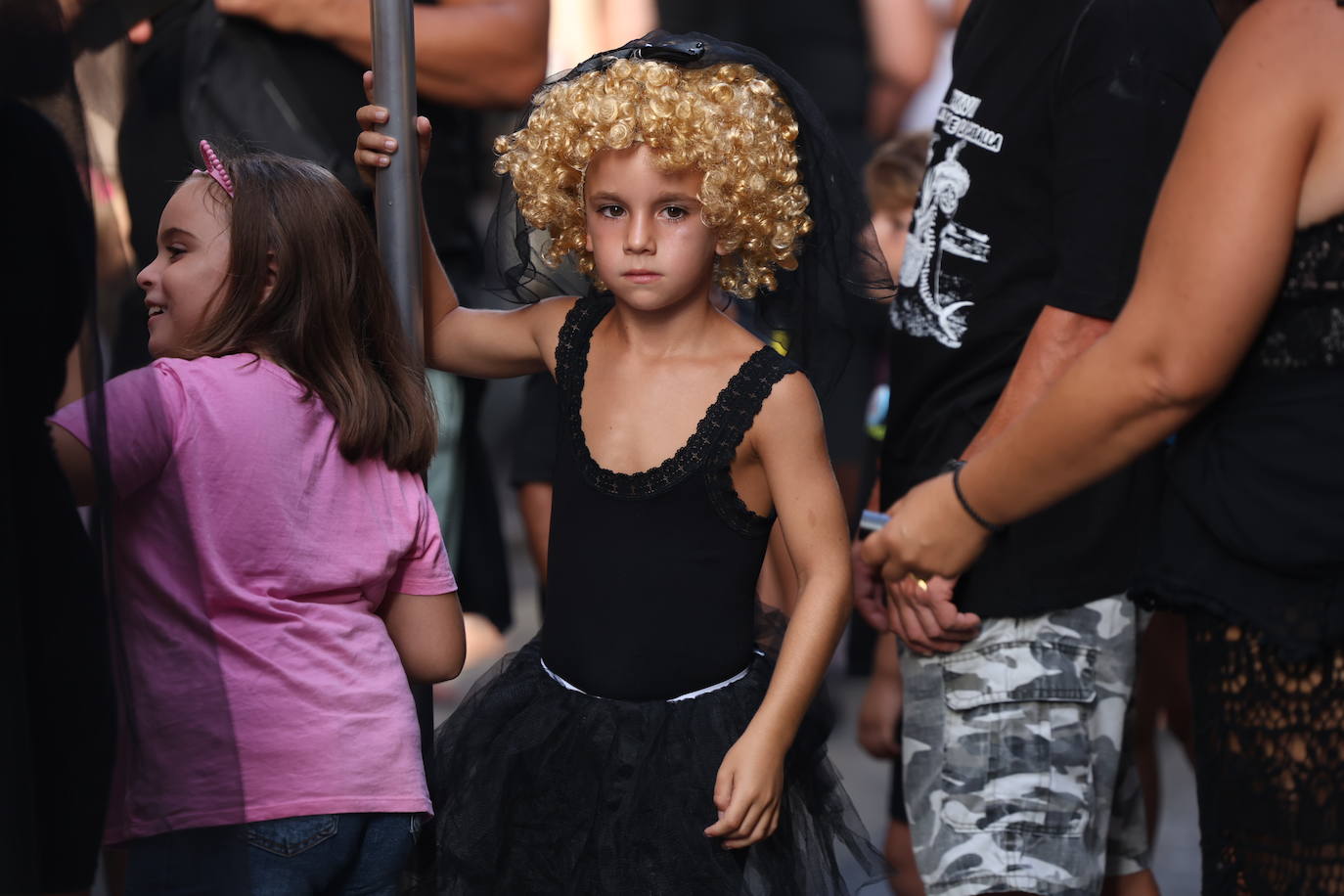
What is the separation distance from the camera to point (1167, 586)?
1883 mm

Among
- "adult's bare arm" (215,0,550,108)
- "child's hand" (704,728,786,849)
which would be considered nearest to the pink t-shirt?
"child's hand" (704,728,786,849)

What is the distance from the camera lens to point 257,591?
1.97 meters

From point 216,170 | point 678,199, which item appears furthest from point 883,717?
point 216,170

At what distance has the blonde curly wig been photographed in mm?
2148

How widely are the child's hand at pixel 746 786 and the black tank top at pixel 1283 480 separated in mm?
539

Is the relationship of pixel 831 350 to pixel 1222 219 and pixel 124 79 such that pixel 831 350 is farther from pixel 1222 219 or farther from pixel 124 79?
pixel 124 79

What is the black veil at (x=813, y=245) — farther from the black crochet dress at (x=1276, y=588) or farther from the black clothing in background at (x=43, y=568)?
the black clothing in background at (x=43, y=568)

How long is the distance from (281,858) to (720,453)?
0.75m

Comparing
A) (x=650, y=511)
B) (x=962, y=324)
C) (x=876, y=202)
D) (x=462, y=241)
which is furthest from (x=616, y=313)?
(x=876, y=202)

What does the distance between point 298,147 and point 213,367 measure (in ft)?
3.06

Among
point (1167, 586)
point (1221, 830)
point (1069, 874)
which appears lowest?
point (1069, 874)

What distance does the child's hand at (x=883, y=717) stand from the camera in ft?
10.5

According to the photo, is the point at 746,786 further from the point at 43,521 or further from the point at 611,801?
the point at 43,521

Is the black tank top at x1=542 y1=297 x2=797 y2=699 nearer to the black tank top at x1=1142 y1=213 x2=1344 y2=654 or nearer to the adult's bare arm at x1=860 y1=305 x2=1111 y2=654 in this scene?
the adult's bare arm at x1=860 y1=305 x2=1111 y2=654
